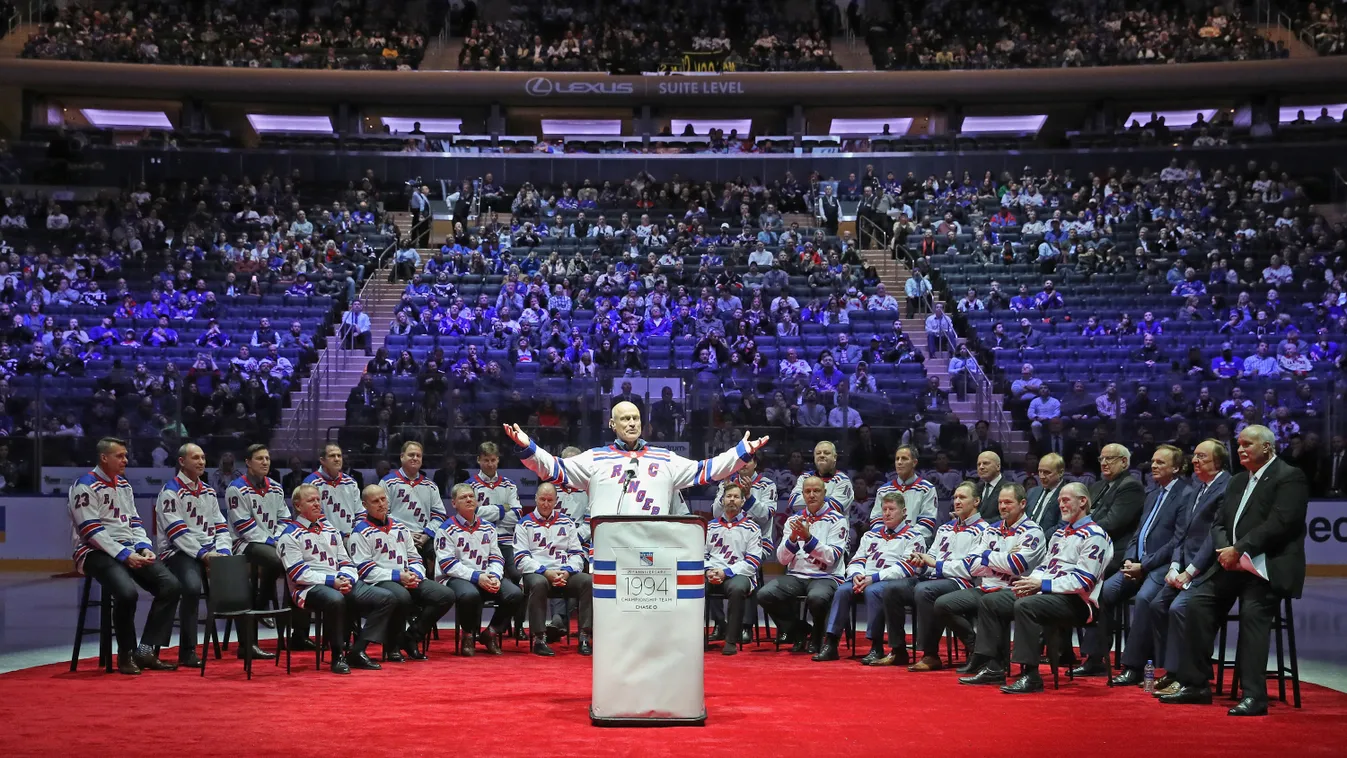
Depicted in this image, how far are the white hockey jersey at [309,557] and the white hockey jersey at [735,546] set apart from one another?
324 centimetres

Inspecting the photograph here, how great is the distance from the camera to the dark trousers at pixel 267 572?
11438mm

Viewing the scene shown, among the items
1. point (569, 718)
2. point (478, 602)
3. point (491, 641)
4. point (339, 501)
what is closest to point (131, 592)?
point (339, 501)

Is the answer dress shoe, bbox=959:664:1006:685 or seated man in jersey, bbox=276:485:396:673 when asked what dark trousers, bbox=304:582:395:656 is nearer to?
seated man in jersey, bbox=276:485:396:673

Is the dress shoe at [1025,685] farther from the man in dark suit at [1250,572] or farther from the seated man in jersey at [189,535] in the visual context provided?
the seated man in jersey at [189,535]

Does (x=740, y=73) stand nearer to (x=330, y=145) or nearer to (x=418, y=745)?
(x=330, y=145)

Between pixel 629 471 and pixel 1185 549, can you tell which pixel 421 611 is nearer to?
pixel 629 471

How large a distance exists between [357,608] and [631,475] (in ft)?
9.53

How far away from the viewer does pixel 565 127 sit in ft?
127

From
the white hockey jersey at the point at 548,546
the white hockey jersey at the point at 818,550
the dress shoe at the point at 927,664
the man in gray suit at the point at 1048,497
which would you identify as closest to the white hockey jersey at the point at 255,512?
the white hockey jersey at the point at 548,546

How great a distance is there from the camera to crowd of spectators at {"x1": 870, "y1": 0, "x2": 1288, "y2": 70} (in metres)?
34.9

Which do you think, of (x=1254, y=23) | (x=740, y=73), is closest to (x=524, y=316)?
(x=740, y=73)

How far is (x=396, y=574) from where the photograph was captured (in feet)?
35.9

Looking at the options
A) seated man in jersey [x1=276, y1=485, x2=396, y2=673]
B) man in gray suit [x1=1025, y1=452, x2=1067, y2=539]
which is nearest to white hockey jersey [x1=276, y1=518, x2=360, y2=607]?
seated man in jersey [x1=276, y1=485, x2=396, y2=673]

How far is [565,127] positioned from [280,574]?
2833 cm
